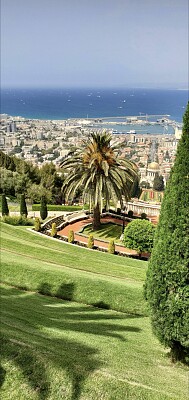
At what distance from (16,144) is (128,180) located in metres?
108

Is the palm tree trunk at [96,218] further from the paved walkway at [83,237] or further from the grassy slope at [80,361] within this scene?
the grassy slope at [80,361]

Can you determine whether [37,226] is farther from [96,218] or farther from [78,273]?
[78,273]

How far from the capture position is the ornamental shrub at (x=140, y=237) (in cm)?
1630

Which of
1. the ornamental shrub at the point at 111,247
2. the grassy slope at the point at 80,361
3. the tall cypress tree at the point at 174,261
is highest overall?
the tall cypress tree at the point at 174,261

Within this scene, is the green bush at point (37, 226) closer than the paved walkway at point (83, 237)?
No

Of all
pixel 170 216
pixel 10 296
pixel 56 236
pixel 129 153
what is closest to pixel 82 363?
pixel 170 216

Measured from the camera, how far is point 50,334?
21.2ft

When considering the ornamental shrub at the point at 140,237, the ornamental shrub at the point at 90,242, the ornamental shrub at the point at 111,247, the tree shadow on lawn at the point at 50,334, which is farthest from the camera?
the ornamental shrub at the point at 90,242

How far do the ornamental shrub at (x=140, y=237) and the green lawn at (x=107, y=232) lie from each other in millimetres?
2617

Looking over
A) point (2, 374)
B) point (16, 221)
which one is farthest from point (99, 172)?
point (2, 374)

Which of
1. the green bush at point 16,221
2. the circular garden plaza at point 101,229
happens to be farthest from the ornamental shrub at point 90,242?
the green bush at point 16,221

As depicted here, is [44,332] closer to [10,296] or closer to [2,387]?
[2,387]

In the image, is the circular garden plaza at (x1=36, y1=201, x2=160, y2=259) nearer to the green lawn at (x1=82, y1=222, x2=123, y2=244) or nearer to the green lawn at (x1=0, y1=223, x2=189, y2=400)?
the green lawn at (x1=82, y1=222, x2=123, y2=244)

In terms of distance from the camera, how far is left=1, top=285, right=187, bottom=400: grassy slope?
4.68 m
